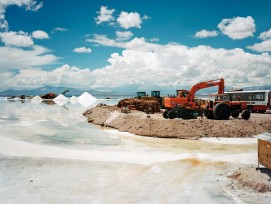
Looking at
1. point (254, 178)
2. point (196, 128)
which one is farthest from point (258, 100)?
point (254, 178)

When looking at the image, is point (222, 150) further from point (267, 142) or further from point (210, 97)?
point (210, 97)

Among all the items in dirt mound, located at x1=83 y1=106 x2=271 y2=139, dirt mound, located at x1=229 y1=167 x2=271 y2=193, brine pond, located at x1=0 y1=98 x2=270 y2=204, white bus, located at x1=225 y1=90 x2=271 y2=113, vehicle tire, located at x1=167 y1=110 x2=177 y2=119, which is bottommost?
brine pond, located at x1=0 y1=98 x2=270 y2=204

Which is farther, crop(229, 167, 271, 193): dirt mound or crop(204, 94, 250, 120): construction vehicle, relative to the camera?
crop(204, 94, 250, 120): construction vehicle

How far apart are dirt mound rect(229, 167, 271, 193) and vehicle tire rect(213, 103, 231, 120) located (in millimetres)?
13046

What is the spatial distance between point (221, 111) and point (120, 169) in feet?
47.2

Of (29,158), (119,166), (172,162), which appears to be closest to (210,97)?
(172,162)

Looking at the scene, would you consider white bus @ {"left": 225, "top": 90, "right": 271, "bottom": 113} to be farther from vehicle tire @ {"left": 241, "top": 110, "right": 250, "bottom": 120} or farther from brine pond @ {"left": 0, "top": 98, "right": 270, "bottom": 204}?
brine pond @ {"left": 0, "top": 98, "right": 270, "bottom": 204}

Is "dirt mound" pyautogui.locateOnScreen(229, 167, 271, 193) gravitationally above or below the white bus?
below

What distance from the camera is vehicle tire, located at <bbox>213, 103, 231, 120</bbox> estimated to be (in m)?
25.9

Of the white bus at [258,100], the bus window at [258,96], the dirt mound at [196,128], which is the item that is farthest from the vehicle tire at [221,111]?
the bus window at [258,96]

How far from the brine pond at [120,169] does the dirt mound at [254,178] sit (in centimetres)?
56

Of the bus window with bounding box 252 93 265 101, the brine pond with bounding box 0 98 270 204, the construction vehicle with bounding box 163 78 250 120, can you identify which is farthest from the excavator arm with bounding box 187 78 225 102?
the bus window with bounding box 252 93 265 101

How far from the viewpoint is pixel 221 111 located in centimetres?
2595

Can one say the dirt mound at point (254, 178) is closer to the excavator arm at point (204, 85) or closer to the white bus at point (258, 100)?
the excavator arm at point (204, 85)
